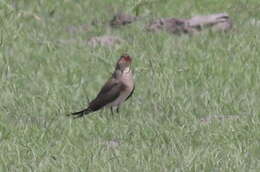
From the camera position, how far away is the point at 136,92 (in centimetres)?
1164

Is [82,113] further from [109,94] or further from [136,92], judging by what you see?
[136,92]

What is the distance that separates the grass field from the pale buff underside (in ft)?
0.46

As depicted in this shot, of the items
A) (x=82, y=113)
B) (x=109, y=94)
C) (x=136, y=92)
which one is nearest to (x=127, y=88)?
(x=109, y=94)

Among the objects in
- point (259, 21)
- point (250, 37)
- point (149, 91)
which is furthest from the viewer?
point (259, 21)

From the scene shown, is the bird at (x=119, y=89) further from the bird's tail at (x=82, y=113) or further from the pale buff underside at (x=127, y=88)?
the bird's tail at (x=82, y=113)

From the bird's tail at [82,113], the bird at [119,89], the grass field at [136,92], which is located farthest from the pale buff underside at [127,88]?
the bird's tail at [82,113]

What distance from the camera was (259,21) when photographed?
52.8ft

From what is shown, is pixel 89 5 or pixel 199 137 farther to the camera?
pixel 89 5

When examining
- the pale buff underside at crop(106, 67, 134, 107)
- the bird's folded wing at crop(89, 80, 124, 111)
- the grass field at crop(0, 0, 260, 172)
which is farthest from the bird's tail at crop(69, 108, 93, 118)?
the pale buff underside at crop(106, 67, 134, 107)

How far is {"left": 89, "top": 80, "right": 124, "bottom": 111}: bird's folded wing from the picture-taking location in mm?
10617

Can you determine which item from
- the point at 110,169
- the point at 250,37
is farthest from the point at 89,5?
the point at 110,169

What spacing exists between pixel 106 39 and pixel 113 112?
4.10 meters

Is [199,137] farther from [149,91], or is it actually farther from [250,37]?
[250,37]

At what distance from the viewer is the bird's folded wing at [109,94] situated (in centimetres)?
1062
